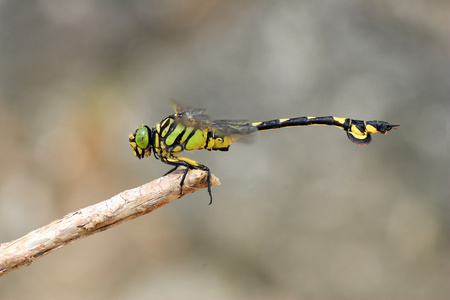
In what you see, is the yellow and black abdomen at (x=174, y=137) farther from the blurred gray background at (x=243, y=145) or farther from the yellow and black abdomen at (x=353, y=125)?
the blurred gray background at (x=243, y=145)

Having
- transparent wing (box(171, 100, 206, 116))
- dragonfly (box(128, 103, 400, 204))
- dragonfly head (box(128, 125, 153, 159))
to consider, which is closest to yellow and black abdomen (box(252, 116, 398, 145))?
dragonfly (box(128, 103, 400, 204))

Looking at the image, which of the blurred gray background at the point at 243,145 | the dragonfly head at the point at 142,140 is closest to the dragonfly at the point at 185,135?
the dragonfly head at the point at 142,140

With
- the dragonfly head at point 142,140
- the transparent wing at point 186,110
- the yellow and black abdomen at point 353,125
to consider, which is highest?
the yellow and black abdomen at point 353,125

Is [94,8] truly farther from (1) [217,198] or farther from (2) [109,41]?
(1) [217,198]

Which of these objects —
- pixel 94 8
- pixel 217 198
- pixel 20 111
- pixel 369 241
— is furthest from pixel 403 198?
pixel 20 111

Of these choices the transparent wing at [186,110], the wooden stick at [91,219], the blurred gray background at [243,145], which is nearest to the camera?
the wooden stick at [91,219]

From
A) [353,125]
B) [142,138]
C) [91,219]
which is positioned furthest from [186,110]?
[353,125]
